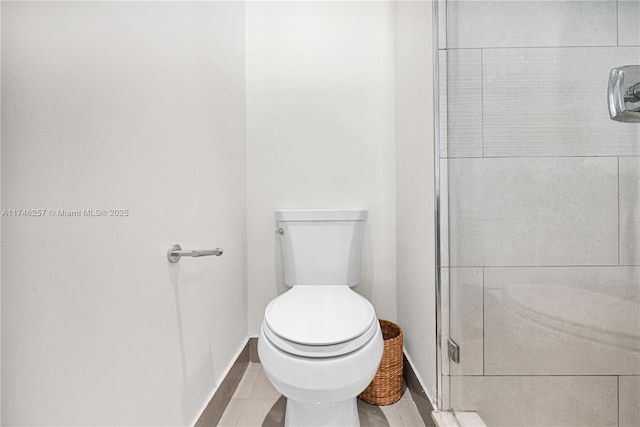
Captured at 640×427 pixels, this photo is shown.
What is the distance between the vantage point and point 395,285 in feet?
5.36

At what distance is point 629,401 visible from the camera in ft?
2.49

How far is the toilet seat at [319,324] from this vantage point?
875 mm

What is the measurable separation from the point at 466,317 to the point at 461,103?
2.16 feet

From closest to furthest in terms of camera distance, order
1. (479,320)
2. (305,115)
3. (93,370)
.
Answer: (93,370) < (479,320) < (305,115)

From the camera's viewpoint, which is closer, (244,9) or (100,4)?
(100,4)

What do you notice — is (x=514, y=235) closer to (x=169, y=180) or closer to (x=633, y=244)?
(x=633, y=244)

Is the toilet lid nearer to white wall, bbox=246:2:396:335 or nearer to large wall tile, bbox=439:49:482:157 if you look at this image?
white wall, bbox=246:2:396:335

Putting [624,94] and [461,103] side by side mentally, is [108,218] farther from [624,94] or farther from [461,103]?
[624,94]

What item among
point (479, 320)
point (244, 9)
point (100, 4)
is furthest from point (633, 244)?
point (244, 9)

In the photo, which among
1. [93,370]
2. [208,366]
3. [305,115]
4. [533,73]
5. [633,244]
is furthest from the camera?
[305,115]

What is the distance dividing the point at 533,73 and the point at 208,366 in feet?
4.26

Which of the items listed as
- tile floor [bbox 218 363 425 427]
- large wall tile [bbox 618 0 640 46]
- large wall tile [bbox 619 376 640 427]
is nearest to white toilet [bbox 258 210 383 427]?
tile floor [bbox 218 363 425 427]

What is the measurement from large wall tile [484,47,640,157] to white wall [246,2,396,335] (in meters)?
0.71

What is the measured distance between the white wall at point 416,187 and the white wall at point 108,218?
755 millimetres
